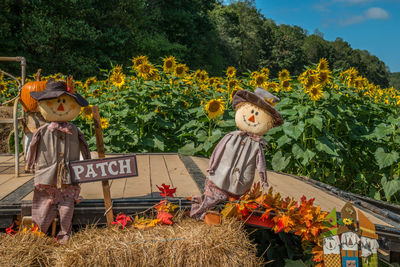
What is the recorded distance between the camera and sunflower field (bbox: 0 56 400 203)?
4.01 metres

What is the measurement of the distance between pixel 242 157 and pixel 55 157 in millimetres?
1200

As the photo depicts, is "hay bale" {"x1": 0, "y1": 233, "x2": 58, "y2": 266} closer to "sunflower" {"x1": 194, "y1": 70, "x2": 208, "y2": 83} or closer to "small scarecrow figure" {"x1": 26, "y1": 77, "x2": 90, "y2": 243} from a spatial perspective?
"small scarecrow figure" {"x1": 26, "y1": 77, "x2": 90, "y2": 243}

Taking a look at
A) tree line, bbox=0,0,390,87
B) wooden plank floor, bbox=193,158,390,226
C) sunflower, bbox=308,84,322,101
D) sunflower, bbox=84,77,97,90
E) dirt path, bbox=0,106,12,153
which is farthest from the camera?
tree line, bbox=0,0,390,87

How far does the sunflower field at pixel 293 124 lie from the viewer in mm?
4012

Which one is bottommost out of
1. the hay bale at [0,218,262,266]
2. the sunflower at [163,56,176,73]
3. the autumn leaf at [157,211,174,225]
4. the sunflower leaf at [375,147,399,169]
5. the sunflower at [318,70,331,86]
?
the hay bale at [0,218,262,266]

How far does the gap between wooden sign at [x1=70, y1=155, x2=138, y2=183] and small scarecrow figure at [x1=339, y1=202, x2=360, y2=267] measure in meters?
1.30

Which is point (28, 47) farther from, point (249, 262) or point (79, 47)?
point (249, 262)

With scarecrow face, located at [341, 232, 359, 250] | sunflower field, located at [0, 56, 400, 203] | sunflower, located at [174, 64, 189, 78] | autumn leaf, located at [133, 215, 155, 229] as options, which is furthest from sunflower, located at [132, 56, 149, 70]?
scarecrow face, located at [341, 232, 359, 250]

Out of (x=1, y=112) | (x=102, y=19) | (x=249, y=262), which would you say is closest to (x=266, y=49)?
(x=102, y=19)

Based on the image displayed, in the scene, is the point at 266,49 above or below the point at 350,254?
above

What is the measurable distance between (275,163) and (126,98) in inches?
83.1

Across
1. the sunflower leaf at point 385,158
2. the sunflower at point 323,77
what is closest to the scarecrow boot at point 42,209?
the sunflower at point 323,77

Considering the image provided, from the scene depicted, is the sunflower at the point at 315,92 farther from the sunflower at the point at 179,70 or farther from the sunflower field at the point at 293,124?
the sunflower at the point at 179,70

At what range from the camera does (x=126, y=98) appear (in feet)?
14.9
